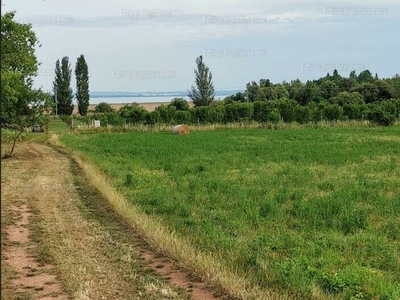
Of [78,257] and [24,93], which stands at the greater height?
[24,93]

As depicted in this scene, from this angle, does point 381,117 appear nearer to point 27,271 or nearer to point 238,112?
point 238,112

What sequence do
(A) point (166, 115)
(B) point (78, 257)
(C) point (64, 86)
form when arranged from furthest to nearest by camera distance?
(C) point (64, 86) < (A) point (166, 115) < (B) point (78, 257)

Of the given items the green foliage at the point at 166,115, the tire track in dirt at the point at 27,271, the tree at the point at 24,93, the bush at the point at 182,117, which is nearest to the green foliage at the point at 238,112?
the bush at the point at 182,117

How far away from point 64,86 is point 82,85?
9.11ft

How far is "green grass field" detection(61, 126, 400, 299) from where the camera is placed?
6165 mm

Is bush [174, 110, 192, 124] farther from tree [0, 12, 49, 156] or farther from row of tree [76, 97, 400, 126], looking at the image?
tree [0, 12, 49, 156]

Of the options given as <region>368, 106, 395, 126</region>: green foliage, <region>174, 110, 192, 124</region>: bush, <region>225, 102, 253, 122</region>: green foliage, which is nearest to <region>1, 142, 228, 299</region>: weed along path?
<region>225, 102, 253, 122</region>: green foliage

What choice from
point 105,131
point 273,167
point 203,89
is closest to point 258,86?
point 203,89

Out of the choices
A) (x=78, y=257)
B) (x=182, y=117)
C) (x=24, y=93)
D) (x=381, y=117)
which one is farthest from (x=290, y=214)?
(x=182, y=117)

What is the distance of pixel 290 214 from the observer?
32.6 ft

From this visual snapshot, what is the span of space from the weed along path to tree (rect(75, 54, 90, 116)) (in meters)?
70.3

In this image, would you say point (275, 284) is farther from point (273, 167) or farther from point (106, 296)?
point (273, 167)

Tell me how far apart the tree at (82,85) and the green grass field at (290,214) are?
206ft

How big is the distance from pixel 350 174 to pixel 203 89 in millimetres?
68651
